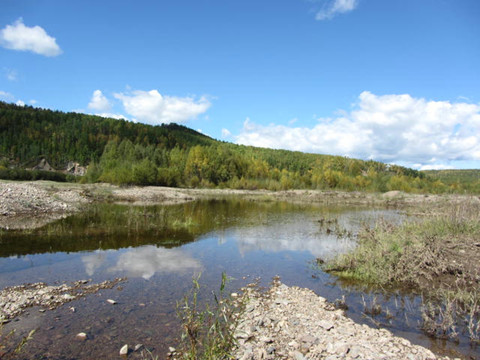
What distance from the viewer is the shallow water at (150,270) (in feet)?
20.9

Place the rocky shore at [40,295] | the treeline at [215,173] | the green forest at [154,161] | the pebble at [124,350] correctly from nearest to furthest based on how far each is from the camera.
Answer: the pebble at [124,350] → the rocky shore at [40,295] → the treeline at [215,173] → the green forest at [154,161]

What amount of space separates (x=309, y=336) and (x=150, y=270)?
22.2ft

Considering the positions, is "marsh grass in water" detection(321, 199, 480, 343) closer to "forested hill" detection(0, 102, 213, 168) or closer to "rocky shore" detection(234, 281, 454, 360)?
"rocky shore" detection(234, 281, 454, 360)

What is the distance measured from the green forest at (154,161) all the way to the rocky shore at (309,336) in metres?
58.3

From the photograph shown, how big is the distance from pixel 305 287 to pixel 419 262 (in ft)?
14.7

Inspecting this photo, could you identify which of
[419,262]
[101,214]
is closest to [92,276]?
[419,262]

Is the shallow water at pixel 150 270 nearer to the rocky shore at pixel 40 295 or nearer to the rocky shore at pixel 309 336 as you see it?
the rocky shore at pixel 40 295

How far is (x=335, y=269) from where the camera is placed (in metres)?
11.6

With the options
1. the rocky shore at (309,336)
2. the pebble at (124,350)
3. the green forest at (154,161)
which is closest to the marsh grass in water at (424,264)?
the rocky shore at (309,336)

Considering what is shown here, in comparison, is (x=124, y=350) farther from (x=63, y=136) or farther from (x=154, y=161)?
(x=63, y=136)

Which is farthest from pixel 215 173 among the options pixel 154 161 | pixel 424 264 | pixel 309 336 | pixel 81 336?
pixel 309 336

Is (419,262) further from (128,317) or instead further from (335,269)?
(128,317)

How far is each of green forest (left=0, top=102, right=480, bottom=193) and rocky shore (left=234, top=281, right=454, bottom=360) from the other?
58.3 m

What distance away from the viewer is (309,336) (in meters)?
6.10
